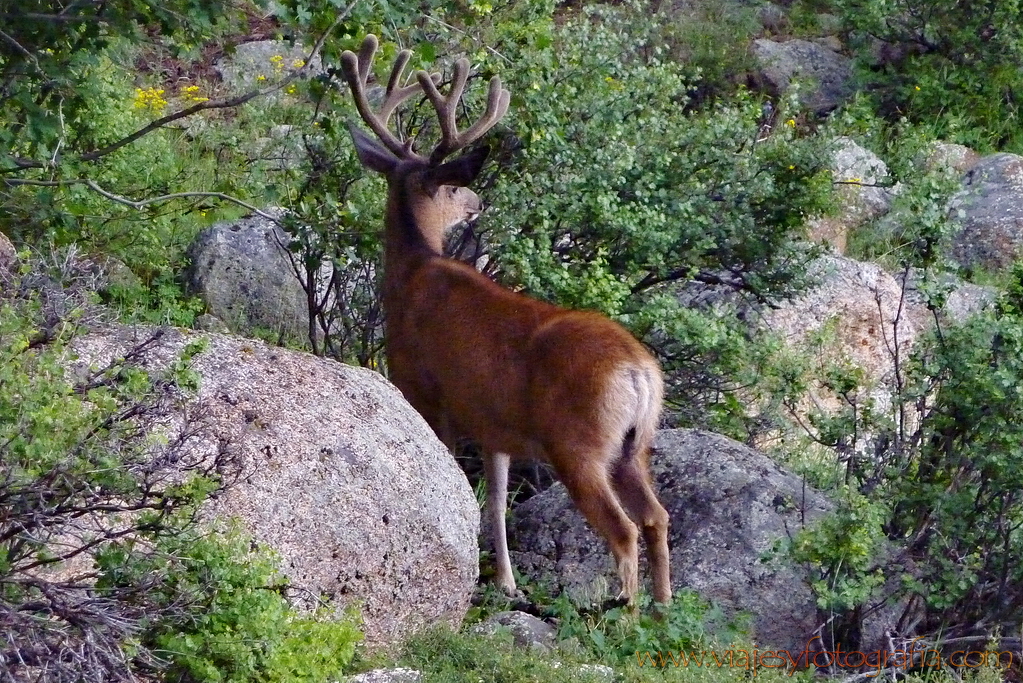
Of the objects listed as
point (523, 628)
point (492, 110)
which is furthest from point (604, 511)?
point (492, 110)

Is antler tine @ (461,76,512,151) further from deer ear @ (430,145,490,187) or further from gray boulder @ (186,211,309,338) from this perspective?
gray boulder @ (186,211,309,338)

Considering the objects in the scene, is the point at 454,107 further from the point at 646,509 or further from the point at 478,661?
the point at 478,661

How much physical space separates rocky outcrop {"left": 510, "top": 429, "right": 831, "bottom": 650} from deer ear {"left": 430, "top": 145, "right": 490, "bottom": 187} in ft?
6.19

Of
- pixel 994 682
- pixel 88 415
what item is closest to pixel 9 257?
pixel 88 415

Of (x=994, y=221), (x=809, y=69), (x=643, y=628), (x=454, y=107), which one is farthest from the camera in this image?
(x=809, y=69)

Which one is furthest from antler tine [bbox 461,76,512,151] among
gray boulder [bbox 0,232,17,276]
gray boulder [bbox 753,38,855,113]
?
gray boulder [bbox 753,38,855,113]

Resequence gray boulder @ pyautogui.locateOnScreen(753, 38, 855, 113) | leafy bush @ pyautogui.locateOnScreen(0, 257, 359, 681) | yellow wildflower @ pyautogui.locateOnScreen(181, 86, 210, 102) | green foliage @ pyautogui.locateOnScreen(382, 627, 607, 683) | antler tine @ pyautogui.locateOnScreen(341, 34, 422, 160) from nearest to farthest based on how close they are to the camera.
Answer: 1. leafy bush @ pyautogui.locateOnScreen(0, 257, 359, 681)
2. green foliage @ pyautogui.locateOnScreen(382, 627, 607, 683)
3. antler tine @ pyautogui.locateOnScreen(341, 34, 422, 160)
4. yellow wildflower @ pyautogui.locateOnScreen(181, 86, 210, 102)
5. gray boulder @ pyautogui.locateOnScreen(753, 38, 855, 113)

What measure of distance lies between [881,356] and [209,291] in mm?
5265

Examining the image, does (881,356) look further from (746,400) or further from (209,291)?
(209,291)

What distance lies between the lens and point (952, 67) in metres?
14.8

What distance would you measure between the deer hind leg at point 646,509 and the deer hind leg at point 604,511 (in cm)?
19

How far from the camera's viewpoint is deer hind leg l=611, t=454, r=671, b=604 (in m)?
6.79

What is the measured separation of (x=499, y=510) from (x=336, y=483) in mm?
1757

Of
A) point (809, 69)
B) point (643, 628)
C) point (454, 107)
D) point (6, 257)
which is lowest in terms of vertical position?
point (643, 628)
